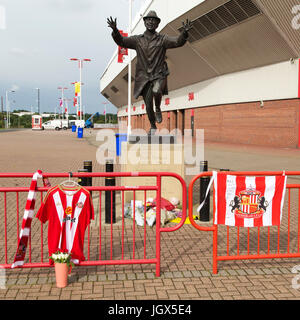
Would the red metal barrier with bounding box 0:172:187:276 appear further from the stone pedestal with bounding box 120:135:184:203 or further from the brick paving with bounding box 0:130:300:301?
the stone pedestal with bounding box 120:135:184:203

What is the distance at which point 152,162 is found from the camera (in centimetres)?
720

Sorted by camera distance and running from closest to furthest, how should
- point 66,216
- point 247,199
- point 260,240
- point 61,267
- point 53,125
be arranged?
point 61,267
point 66,216
point 247,199
point 260,240
point 53,125

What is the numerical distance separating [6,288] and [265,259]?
3129mm

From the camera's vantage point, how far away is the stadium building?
65.3 ft

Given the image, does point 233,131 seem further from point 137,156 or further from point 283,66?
point 137,156

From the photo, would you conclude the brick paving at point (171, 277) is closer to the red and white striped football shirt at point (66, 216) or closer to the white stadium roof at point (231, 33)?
the red and white striped football shirt at point (66, 216)

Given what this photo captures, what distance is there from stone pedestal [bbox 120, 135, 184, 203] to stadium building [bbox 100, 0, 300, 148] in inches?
564

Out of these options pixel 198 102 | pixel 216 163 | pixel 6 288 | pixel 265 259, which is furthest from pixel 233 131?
pixel 6 288

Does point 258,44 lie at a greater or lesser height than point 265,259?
greater

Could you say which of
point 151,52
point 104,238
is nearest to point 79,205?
point 104,238

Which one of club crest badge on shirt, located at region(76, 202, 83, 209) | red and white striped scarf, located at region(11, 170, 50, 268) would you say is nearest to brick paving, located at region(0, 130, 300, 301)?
red and white striped scarf, located at region(11, 170, 50, 268)

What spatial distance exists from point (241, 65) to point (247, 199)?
22086 mm

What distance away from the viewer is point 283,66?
21219mm

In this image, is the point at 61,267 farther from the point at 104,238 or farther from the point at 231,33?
the point at 231,33
